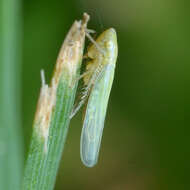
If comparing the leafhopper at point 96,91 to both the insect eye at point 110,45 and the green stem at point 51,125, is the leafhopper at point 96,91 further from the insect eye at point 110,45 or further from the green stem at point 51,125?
the green stem at point 51,125

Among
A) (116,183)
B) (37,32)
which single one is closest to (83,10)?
(37,32)

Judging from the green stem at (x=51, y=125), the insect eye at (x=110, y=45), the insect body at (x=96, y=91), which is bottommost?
the green stem at (x=51, y=125)

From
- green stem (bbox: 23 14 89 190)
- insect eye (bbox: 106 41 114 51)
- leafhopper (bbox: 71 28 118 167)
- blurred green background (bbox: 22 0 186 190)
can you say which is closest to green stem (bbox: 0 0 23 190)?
green stem (bbox: 23 14 89 190)

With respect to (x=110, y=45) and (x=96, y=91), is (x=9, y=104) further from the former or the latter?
(x=110, y=45)

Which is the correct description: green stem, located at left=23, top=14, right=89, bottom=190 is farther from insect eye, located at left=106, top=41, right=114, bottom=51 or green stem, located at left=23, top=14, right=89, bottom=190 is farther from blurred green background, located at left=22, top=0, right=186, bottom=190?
blurred green background, located at left=22, top=0, right=186, bottom=190

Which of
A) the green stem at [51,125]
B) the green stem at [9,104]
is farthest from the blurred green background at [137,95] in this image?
the green stem at [51,125]

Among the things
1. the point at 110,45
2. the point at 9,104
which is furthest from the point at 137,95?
the point at 9,104
